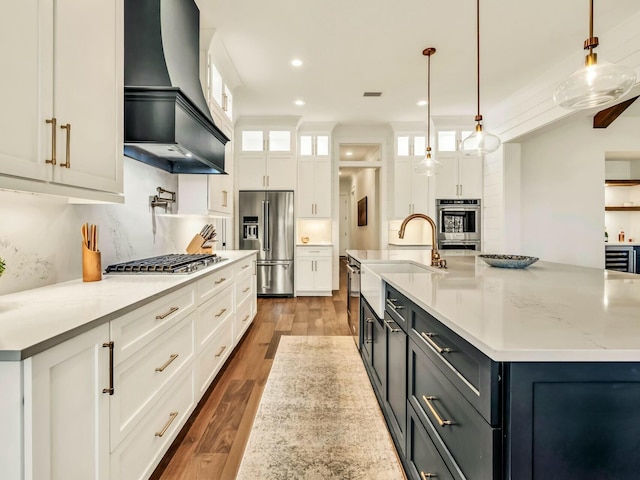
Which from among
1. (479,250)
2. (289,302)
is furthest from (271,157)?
(479,250)

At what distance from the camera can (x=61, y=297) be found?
4.41 ft

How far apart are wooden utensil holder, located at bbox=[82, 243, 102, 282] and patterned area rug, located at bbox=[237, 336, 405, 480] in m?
1.22

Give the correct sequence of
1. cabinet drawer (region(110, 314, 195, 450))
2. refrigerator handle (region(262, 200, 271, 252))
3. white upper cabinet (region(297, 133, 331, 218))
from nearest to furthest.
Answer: cabinet drawer (region(110, 314, 195, 450))
refrigerator handle (region(262, 200, 271, 252))
white upper cabinet (region(297, 133, 331, 218))

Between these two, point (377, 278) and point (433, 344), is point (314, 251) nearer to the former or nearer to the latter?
point (377, 278)

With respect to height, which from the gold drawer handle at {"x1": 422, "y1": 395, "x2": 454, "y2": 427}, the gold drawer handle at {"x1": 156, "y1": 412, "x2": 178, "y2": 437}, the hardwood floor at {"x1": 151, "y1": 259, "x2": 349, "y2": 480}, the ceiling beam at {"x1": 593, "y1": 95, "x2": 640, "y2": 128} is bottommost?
the hardwood floor at {"x1": 151, "y1": 259, "x2": 349, "y2": 480}

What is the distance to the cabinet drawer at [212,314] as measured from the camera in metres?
2.07

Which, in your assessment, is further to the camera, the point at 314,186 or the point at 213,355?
the point at 314,186

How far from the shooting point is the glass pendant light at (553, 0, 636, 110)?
4.95 ft

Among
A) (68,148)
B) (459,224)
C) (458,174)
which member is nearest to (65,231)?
(68,148)

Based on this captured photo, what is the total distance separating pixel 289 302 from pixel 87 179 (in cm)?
409

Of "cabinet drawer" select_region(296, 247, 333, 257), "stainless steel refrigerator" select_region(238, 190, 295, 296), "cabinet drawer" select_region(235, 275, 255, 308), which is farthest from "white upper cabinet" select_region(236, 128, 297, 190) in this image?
"cabinet drawer" select_region(235, 275, 255, 308)

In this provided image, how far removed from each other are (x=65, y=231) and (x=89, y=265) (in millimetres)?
213

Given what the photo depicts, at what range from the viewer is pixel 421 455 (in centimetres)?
127

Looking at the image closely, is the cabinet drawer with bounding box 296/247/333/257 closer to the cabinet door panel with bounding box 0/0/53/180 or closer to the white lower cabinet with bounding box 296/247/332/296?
the white lower cabinet with bounding box 296/247/332/296
